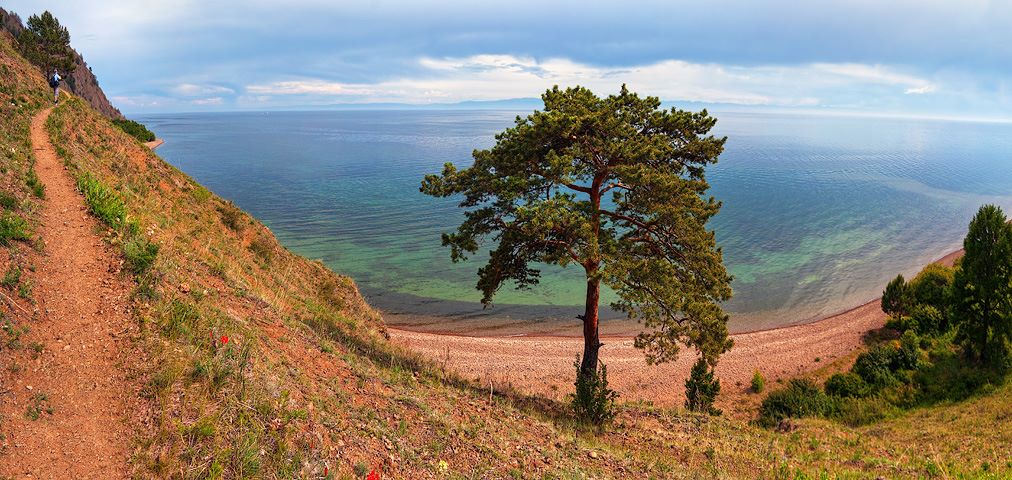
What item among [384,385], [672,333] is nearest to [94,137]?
[384,385]

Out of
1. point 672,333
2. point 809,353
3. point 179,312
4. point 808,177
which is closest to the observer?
point 179,312

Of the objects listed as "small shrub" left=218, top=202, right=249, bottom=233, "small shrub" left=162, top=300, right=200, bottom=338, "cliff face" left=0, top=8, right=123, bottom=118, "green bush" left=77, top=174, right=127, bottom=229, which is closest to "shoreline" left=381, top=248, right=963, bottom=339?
"small shrub" left=218, top=202, right=249, bottom=233

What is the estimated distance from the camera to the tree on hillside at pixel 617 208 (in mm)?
14523

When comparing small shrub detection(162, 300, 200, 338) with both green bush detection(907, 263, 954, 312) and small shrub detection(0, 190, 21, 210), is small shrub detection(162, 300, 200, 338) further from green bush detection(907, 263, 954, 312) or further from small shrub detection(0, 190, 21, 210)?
green bush detection(907, 263, 954, 312)

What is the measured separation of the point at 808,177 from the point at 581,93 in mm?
121894

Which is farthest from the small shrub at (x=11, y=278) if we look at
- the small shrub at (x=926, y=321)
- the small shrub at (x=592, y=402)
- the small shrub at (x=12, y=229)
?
the small shrub at (x=926, y=321)

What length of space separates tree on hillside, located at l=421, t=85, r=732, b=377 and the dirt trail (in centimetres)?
916

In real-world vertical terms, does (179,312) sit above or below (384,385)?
above

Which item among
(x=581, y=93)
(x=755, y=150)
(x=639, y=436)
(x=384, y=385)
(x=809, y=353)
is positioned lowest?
(x=809, y=353)

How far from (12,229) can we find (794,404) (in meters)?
29.5

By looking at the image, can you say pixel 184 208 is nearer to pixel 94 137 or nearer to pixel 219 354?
pixel 94 137

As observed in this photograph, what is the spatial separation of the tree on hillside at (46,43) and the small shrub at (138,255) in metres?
66.9

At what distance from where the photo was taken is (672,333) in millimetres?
14820

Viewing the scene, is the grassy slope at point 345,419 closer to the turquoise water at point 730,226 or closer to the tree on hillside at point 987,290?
the tree on hillside at point 987,290
